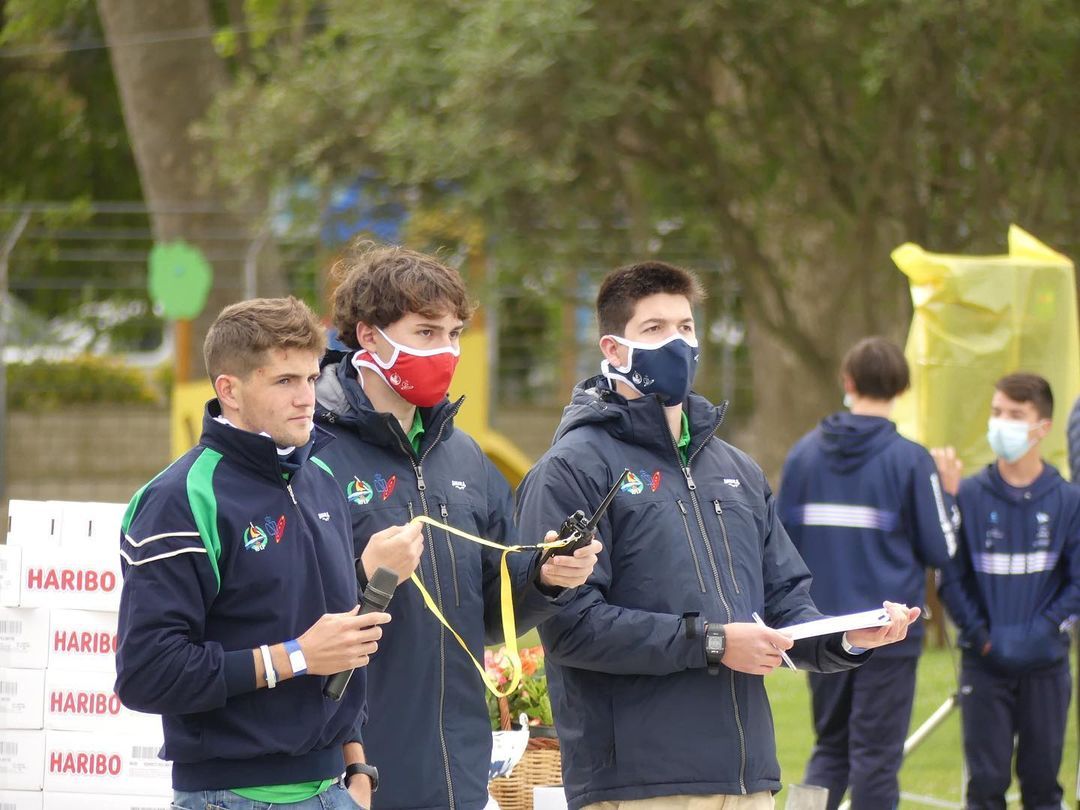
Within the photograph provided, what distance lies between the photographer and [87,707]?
16.2ft

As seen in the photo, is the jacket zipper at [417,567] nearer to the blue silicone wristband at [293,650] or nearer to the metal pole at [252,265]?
the blue silicone wristband at [293,650]

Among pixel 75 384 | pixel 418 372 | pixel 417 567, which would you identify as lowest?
pixel 417 567

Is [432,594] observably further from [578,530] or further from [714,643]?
[714,643]

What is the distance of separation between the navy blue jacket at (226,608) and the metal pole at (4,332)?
45.7 ft

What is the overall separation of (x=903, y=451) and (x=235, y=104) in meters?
8.96

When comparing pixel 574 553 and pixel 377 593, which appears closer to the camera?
pixel 377 593

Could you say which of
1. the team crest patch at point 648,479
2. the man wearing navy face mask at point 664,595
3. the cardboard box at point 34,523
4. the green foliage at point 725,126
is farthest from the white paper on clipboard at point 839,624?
the green foliage at point 725,126

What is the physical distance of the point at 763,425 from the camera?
51.5 feet

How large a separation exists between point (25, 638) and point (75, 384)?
569 inches

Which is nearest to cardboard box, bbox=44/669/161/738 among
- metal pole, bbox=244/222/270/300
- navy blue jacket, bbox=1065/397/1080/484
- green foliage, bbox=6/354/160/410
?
navy blue jacket, bbox=1065/397/1080/484

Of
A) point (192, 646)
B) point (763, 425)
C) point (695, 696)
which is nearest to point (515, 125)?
point (763, 425)

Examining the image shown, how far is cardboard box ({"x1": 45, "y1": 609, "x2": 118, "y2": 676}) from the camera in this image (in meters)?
4.92

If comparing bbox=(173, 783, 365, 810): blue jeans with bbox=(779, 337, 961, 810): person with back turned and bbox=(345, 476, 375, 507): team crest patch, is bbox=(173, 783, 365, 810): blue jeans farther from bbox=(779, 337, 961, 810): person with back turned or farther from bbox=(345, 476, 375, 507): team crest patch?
bbox=(779, 337, 961, 810): person with back turned

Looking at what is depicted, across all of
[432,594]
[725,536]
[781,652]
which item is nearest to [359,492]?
[432,594]
